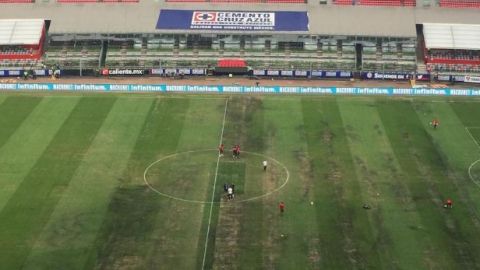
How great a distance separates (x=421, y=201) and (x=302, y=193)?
10872 millimetres

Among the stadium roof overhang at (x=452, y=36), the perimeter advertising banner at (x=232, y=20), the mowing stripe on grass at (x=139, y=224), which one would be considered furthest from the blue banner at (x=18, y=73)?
the stadium roof overhang at (x=452, y=36)

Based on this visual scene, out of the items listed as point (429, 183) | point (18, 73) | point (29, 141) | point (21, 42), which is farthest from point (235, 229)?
point (21, 42)

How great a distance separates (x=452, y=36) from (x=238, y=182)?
54368mm

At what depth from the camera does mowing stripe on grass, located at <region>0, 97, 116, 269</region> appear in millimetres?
60406

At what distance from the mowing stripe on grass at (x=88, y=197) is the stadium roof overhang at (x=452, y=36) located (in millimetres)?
45826

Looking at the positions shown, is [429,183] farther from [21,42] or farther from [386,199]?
[21,42]

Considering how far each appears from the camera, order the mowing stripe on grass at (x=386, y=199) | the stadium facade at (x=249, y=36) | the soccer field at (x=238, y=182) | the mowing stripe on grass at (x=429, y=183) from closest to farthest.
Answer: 1. the mowing stripe on grass at (x=386, y=199)
2. the soccer field at (x=238, y=182)
3. the mowing stripe on grass at (x=429, y=183)
4. the stadium facade at (x=249, y=36)

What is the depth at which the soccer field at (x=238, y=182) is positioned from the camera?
59.2 meters

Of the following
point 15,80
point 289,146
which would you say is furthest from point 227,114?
point 15,80

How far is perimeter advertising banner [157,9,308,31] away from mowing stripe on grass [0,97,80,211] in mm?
23773

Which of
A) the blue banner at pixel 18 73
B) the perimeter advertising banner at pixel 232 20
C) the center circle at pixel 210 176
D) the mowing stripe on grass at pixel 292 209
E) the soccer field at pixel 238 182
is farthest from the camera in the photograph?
the perimeter advertising banner at pixel 232 20

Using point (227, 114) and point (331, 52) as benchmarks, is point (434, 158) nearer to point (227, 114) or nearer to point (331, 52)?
point (227, 114)

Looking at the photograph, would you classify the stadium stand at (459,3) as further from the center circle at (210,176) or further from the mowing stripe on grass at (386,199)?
the center circle at (210,176)

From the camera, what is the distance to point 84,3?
115562 mm
